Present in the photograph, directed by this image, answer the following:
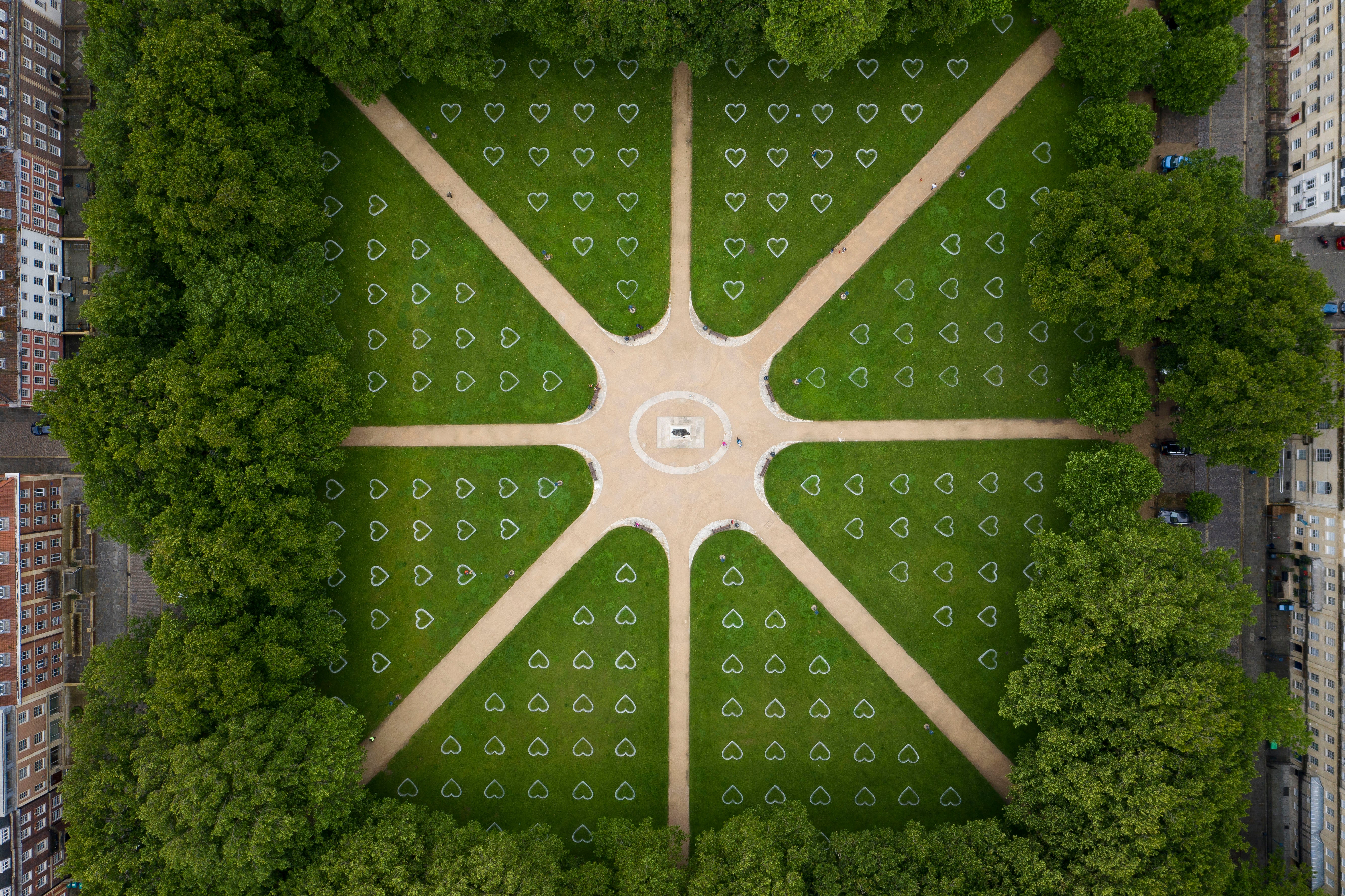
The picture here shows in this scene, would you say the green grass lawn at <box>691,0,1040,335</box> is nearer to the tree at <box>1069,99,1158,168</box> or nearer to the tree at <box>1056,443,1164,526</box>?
the tree at <box>1069,99,1158,168</box>

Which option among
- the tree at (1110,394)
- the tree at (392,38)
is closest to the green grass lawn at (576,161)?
the tree at (392,38)

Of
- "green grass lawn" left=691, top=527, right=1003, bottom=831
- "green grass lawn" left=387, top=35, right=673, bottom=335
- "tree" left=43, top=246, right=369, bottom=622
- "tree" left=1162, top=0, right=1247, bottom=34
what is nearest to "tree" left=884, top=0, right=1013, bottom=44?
"tree" left=1162, top=0, right=1247, bottom=34

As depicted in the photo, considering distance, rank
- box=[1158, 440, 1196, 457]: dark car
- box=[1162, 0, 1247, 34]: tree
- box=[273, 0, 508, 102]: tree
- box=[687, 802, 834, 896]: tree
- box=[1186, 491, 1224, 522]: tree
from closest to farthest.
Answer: box=[687, 802, 834, 896]: tree
box=[273, 0, 508, 102]: tree
box=[1162, 0, 1247, 34]: tree
box=[1186, 491, 1224, 522]: tree
box=[1158, 440, 1196, 457]: dark car

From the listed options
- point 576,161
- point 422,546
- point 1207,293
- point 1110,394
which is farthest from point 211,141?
point 1207,293

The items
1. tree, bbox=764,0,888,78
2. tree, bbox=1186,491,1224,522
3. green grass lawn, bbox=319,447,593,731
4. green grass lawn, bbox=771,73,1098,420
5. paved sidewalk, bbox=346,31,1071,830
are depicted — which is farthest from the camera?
green grass lawn, bbox=319,447,593,731

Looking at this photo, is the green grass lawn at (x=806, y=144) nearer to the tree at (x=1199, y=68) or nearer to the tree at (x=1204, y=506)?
the tree at (x=1199, y=68)

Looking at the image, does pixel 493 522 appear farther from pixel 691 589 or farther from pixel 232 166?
pixel 232 166

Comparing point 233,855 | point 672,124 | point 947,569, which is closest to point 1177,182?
point 947,569
